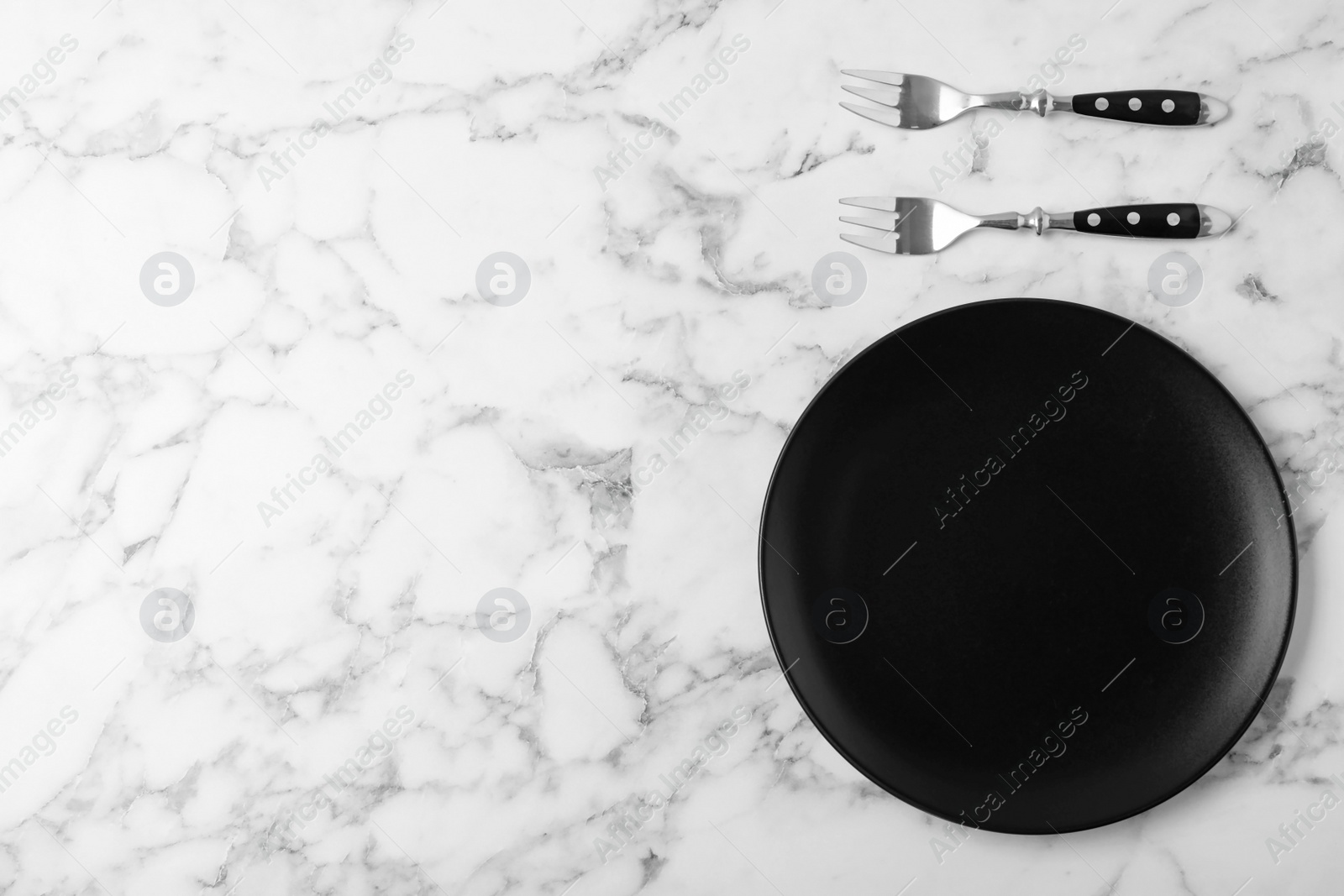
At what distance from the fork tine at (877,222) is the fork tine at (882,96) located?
0.36 ft

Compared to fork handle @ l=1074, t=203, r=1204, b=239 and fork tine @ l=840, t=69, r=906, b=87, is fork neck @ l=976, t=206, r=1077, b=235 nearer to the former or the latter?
fork handle @ l=1074, t=203, r=1204, b=239

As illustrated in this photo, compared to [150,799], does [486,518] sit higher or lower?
higher

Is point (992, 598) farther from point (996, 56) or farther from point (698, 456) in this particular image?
point (996, 56)

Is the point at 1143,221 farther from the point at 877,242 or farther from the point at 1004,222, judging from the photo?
the point at 877,242

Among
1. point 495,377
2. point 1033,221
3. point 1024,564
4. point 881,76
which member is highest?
point 881,76

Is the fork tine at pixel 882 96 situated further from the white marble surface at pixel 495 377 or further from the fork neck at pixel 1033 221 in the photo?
the fork neck at pixel 1033 221

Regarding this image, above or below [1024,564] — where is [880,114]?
above

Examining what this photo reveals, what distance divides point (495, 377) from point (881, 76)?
479mm

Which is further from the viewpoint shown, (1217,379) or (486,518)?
(486,518)

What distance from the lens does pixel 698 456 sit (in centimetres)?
78

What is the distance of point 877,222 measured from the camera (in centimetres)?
76

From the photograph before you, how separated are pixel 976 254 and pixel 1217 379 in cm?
23

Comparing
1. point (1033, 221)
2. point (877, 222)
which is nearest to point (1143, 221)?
point (1033, 221)

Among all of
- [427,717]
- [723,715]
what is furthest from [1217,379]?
[427,717]
